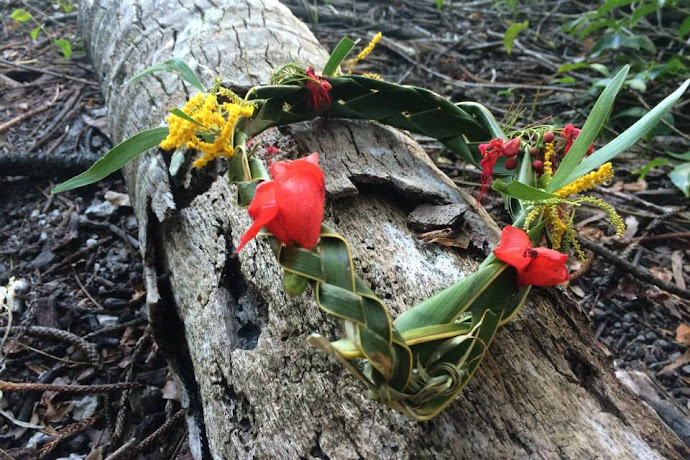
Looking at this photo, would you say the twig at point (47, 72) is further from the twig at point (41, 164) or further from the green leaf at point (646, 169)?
the green leaf at point (646, 169)

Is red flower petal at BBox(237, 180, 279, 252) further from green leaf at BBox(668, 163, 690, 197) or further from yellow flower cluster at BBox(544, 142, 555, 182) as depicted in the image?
green leaf at BBox(668, 163, 690, 197)

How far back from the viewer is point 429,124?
110 centimetres

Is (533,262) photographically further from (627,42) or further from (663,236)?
(627,42)

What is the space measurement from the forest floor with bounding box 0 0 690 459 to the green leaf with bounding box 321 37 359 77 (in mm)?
475

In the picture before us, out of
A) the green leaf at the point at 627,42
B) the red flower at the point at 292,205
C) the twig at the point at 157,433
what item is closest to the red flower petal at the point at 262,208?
the red flower at the point at 292,205

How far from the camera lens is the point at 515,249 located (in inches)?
27.4

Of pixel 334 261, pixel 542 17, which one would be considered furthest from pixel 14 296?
pixel 542 17

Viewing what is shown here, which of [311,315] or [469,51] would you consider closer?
[311,315]

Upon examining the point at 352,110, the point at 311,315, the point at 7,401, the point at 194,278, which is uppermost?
the point at 352,110

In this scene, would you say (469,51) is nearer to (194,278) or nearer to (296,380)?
(194,278)

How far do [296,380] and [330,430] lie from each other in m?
0.09

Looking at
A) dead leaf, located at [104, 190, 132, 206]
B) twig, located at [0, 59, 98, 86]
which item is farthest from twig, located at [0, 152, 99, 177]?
twig, located at [0, 59, 98, 86]

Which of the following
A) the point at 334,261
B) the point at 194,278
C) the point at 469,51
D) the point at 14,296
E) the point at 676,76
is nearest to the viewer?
the point at 334,261

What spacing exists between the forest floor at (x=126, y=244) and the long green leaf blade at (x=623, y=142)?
0.74 ft
